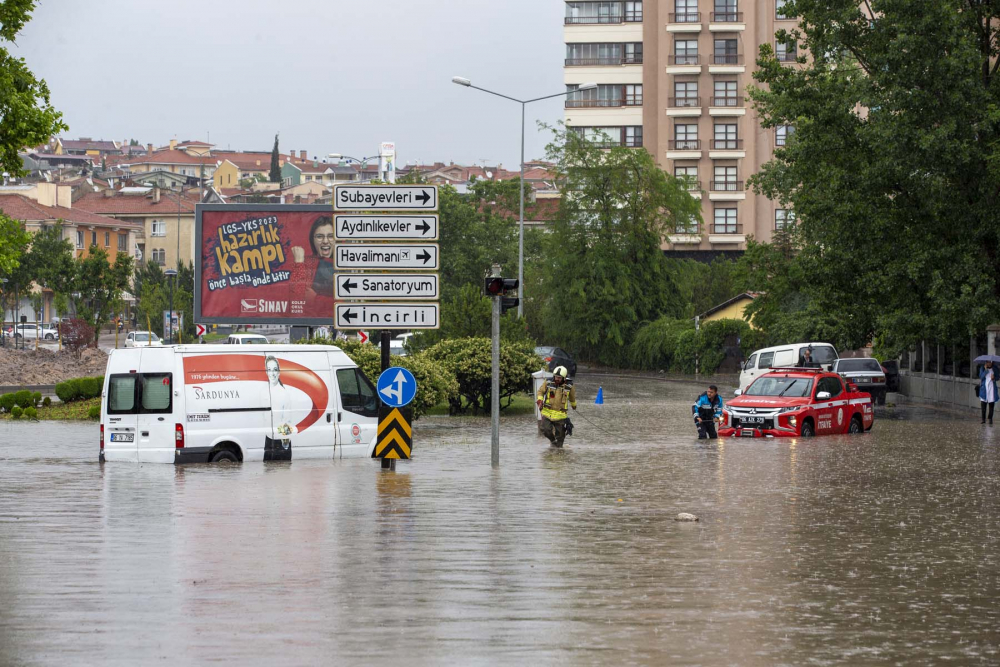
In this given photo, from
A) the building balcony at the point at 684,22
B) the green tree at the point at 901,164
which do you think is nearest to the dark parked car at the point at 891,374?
the green tree at the point at 901,164

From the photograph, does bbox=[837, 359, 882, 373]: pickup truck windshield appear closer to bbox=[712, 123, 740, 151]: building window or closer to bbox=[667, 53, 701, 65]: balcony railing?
bbox=[712, 123, 740, 151]: building window

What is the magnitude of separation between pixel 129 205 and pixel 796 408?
11338cm

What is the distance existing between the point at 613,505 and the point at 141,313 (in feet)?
279

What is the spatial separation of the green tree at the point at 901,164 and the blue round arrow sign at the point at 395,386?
79.1 feet

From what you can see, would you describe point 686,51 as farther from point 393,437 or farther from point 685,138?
point 393,437

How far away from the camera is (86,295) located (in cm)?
7050

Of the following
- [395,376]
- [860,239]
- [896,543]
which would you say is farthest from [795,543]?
[860,239]

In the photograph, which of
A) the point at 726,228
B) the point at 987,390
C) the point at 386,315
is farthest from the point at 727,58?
the point at 386,315

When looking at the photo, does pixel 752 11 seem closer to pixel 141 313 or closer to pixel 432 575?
pixel 141 313

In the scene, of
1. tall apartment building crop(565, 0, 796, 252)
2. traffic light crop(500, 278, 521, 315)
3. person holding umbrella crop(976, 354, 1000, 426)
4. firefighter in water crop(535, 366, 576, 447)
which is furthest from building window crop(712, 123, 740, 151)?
traffic light crop(500, 278, 521, 315)

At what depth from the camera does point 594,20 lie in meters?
96.2

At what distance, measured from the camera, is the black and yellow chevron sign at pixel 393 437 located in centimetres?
1933

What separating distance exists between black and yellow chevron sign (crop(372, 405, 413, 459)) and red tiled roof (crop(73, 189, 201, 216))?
111678 millimetres

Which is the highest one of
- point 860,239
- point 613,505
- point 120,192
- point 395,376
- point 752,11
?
point 752,11
